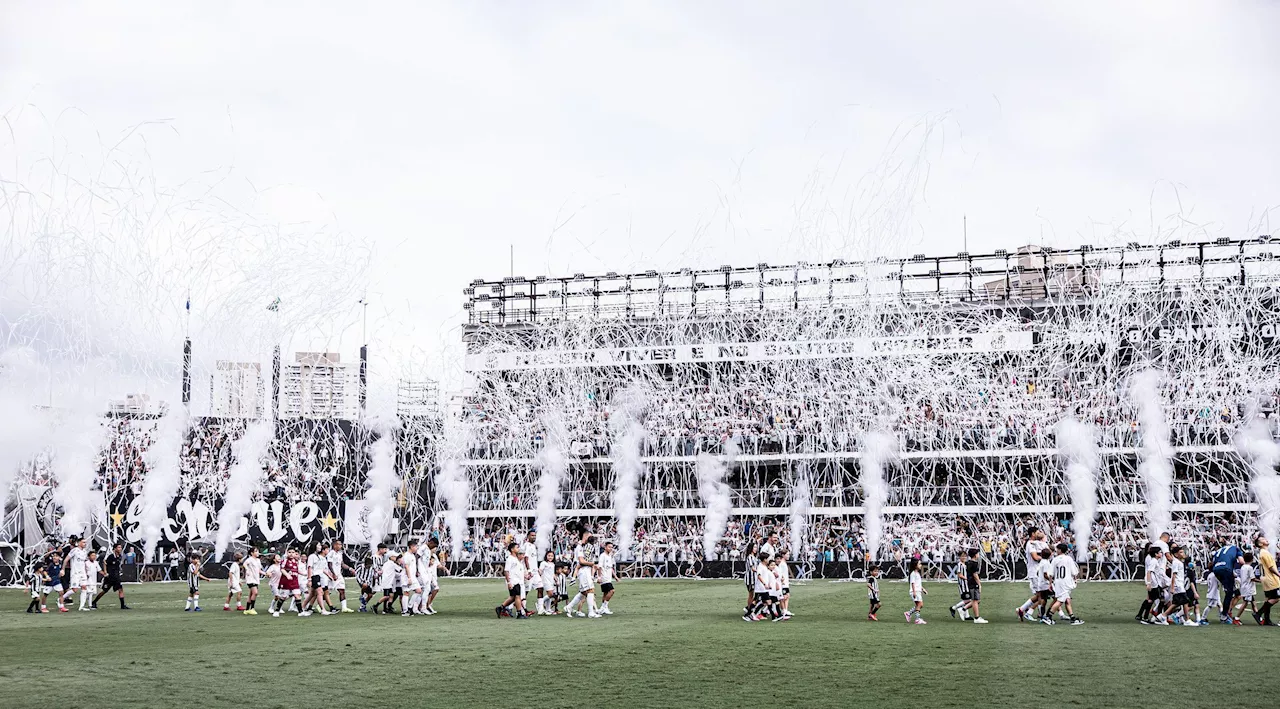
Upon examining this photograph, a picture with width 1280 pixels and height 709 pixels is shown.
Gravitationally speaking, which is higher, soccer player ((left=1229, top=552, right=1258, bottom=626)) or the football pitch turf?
soccer player ((left=1229, top=552, right=1258, bottom=626))

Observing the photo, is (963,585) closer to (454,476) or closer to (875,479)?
(875,479)

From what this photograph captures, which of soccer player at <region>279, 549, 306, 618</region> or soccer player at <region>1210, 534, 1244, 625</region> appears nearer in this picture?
soccer player at <region>1210, 534, 1244, 625</region>

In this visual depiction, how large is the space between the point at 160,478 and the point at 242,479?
2.80 metres

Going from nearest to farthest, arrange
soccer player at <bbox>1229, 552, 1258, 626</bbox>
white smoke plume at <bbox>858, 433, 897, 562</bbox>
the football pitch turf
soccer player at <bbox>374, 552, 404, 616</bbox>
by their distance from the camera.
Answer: the football pitch turf → soccer player at <bbox>1229, 552, 1258, 626</bbox> → soccer player at <bbox>374, 552, 404, 616</bbox> → white smoke plume at <bbox>858, 433, 897, 562</bbox>

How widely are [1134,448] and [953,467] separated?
28.0ft

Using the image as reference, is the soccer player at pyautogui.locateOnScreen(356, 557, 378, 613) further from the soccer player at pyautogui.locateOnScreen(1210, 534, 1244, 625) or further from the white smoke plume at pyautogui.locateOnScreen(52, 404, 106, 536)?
the soccer player at pyautogui.locateOnScreen(1210, 534, 1244, 625)

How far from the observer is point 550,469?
164ft

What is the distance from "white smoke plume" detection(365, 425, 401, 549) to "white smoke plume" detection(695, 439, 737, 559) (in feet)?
38.3

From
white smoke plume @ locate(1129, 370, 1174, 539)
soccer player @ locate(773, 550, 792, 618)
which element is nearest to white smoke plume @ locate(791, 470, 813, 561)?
white smoke plume @ locate(1129, 370, 1174, 539)

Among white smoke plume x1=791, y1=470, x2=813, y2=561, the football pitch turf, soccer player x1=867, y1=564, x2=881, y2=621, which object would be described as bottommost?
the football pitch turf

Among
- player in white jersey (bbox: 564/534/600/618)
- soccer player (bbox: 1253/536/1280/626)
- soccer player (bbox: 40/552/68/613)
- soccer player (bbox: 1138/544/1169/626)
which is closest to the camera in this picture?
soccer player (bbox: 1253/536/1280/626)

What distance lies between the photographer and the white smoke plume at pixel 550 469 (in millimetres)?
49594

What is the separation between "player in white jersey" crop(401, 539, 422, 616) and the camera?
22.7 meters

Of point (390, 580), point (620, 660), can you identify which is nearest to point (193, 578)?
point (390, 580)
